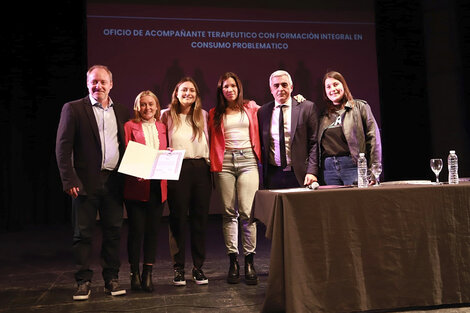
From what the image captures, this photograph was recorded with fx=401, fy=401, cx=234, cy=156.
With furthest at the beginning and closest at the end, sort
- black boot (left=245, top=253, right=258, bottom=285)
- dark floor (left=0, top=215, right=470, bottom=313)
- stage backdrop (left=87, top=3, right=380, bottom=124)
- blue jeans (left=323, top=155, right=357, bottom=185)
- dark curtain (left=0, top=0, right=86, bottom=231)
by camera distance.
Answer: dark curtain (left=0, top=0, right=86, bottom=231), stage backdrop (left=87, top=3, right=380, bottom=124), black boot (left=245, top=253, right=258, bottom=285), blue jeans (left=323, top=155, right=357, bottom=185), dark floor (left=0, top=215, right=470, bottom=313)

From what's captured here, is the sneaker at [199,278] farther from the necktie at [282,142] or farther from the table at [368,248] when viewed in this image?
the necktie at [282,142]

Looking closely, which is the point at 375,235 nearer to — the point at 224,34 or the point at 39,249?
the point at 39,249

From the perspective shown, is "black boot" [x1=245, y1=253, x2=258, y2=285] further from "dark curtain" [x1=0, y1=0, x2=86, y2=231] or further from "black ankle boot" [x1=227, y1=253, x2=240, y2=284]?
"dark curtain" [x1=0, y1=0, x2=86, y2=231]

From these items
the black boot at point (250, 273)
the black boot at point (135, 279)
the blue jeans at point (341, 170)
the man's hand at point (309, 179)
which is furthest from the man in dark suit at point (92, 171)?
the blue jeans at point (341, 170)

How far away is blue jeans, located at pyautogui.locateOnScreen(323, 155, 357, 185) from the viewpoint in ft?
9.08

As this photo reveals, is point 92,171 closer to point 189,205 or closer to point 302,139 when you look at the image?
point 189,205

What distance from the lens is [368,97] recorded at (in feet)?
21.1

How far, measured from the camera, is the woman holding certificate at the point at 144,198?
9.21ft

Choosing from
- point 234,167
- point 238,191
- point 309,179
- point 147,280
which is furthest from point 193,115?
point 147,280

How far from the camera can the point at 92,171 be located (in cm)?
272

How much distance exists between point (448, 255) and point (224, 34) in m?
4.78

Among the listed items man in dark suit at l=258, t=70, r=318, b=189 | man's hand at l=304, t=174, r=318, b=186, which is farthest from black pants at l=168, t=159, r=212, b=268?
man's hand at l=304, t=174, r=318, b=186

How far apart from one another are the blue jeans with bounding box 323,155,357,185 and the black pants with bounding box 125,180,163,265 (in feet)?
3.98

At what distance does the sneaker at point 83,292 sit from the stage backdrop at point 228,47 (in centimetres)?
359
